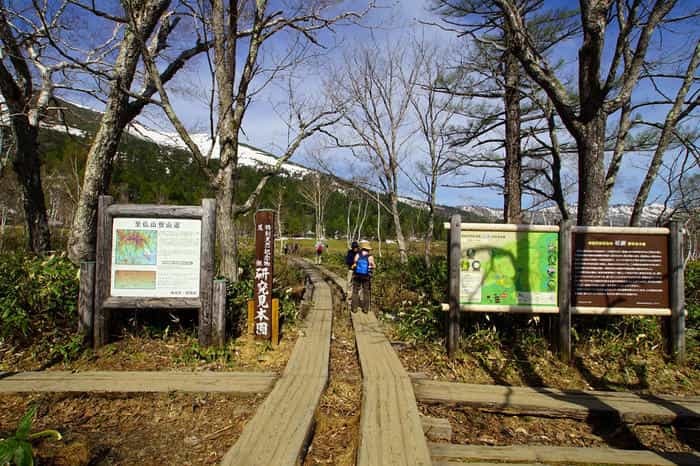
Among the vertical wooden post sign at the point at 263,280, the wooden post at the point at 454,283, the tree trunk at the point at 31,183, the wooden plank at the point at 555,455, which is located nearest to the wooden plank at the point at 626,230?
the wooden post at the point at 454,283

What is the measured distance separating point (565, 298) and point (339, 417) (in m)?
3.17

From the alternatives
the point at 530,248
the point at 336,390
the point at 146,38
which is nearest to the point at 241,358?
the point at 336,390

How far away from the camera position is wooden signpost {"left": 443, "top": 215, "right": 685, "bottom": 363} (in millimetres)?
4805

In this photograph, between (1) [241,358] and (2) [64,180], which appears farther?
(2) [64,180]

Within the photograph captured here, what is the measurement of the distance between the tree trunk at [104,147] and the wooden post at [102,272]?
114 inches

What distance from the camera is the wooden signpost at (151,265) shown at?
4.58m

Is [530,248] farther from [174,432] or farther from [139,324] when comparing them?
[139,324]

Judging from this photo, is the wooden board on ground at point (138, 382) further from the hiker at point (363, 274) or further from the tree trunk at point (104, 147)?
the hiker at point (363, 274)

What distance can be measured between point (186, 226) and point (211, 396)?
2.08 metres

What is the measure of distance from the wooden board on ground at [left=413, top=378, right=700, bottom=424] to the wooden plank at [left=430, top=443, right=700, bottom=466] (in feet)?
1.85

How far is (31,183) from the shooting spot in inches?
312

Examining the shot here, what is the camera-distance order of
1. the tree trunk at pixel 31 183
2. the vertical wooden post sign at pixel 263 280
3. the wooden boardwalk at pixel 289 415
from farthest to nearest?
the tree trunk at pixel 31 183, the vertical wooden post sign at pixel 263 280, the wooden boardwalk at pixel 289 415

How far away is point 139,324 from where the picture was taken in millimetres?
5086

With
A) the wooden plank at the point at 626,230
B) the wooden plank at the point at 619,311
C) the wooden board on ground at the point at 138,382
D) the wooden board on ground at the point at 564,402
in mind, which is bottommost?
the wooden board on ground at the point at 564,402
